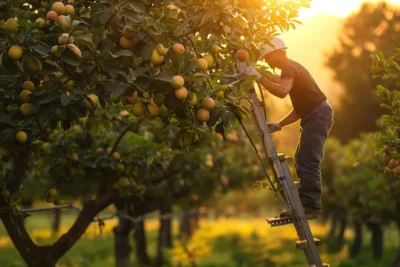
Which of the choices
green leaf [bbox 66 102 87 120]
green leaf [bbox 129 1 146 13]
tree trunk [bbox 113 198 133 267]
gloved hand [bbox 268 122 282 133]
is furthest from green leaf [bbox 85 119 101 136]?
tree trunk [bbox 113 198 133 267]

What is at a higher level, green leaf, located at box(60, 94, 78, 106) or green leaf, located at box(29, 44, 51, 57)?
green leaf, located at box(29, 44, 51, 57)

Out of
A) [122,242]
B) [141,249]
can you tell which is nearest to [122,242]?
[122,242]

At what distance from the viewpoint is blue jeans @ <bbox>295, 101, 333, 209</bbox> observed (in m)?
7.03

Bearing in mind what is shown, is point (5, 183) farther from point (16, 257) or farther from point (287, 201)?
point (16, 257)

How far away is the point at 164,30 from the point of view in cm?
590

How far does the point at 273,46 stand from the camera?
22.3 feet

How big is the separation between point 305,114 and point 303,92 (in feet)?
0.81

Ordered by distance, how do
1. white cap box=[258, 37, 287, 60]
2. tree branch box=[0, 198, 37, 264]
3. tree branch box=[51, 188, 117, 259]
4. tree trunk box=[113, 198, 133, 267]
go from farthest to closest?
tree trunk box=[113, 198, 133, 267]
tree branch box=[51, 188, 117, 259]
tree branch box=[0, 198, 37, 264]
white cap box=[258, 37, 287, 60]

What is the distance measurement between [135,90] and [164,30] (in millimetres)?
567

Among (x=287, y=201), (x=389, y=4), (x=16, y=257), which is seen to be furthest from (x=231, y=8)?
(x=389, y=4)

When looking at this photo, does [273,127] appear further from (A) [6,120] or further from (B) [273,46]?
(A) [6,120]

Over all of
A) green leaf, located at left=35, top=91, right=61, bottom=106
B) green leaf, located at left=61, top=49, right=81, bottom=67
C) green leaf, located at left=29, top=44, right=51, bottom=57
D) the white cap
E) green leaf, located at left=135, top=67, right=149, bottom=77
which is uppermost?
the white cap

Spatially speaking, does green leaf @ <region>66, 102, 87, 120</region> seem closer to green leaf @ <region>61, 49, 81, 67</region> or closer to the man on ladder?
green leaf @ <region>61, 49, 81, 67</region>

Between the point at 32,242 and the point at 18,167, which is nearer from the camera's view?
the point at 18,167
